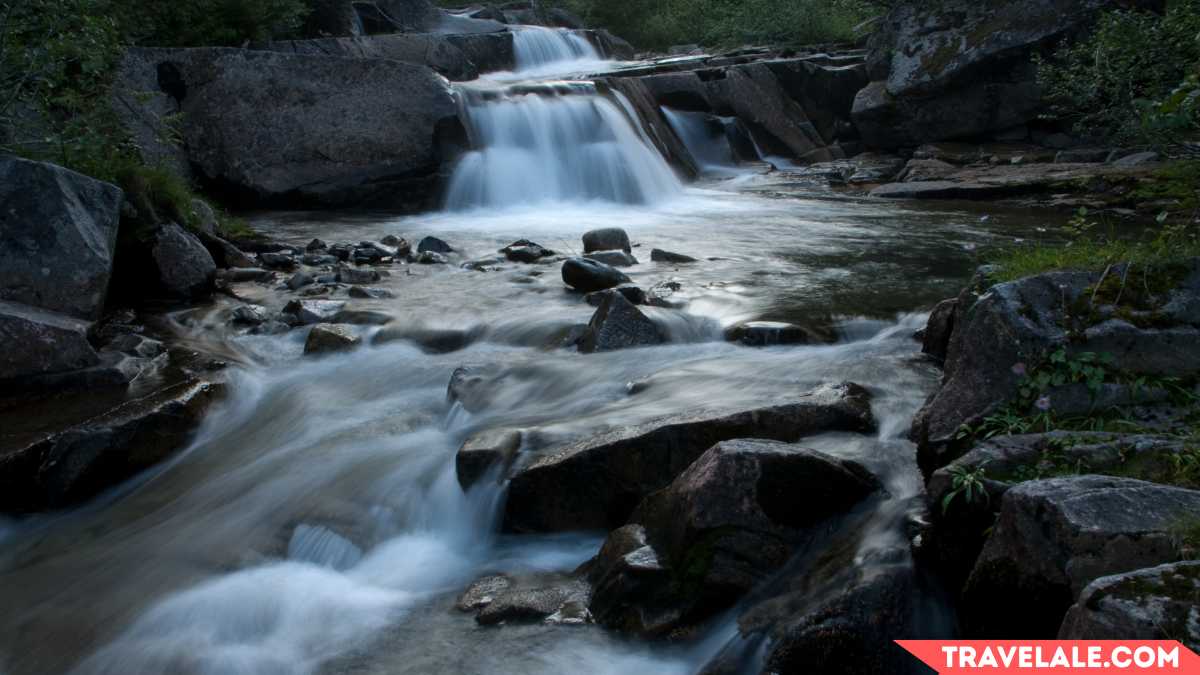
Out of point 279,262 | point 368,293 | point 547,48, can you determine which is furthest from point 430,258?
point 547,48

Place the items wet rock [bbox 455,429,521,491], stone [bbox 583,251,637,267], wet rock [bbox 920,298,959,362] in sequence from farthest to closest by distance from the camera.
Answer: stone [bbox 583,251,637,267], wet rock [bbox 920,298,959,362], wet rock [bbox 455,429,521,491]

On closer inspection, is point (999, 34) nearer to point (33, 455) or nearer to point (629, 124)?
point (629, 124)

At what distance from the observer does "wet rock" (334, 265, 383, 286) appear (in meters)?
8.91

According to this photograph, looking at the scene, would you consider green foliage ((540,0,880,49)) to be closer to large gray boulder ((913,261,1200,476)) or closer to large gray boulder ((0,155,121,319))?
large gray boulder ((0,155,121,319))

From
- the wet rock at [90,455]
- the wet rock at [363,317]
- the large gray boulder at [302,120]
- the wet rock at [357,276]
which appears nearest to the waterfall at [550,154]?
the large gray boulder at [302,120]

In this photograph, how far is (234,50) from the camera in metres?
12.4

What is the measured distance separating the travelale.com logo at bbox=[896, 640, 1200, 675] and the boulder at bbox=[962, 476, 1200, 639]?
0.34 feet

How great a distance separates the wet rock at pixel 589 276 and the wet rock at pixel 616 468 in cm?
379

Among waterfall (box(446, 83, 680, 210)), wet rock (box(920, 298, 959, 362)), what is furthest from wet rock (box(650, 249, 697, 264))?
waterfall (box(446, 83, 680, 210))

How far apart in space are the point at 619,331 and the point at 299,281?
3.71 m

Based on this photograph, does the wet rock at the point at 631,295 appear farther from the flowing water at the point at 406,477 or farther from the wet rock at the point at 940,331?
the wet rock at the point at 940,331

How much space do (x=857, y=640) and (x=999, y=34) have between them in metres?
15.1

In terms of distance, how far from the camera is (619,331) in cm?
666

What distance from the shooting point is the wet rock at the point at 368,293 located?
8.33 metres
